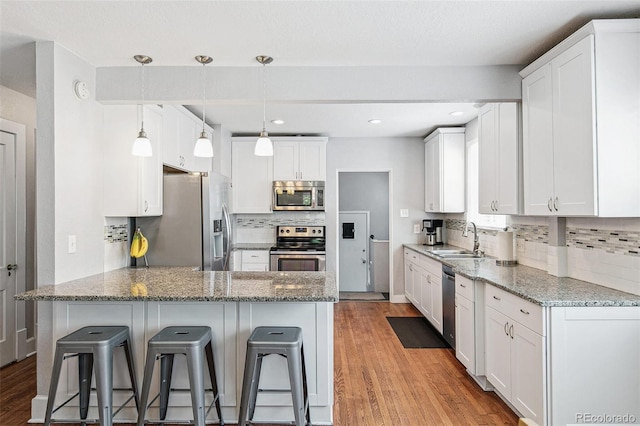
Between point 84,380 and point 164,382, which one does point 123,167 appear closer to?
point 84,380

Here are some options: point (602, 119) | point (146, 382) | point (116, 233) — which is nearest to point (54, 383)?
point (146, 382)

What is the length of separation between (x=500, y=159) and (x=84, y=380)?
339 cm

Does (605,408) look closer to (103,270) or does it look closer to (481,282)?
(481,282)

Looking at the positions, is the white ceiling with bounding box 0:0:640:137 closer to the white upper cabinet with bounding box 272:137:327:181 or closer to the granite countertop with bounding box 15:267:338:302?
the granite countertop with bounding box 15:267:338:302

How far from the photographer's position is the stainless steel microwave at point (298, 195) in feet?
17.9

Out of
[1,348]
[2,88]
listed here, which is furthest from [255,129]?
[1,348]

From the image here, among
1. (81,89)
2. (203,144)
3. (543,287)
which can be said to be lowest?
(543,287)

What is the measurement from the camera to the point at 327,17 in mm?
2182

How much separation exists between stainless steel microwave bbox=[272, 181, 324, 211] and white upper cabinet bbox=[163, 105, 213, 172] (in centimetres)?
121

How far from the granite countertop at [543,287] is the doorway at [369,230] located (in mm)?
3080

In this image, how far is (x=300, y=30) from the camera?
2330mm

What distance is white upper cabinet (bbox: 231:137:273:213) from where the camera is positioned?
18.0 feet

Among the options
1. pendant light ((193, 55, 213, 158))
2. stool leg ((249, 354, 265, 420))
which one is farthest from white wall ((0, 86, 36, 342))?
stool leg ((249, 354, 265, 420))

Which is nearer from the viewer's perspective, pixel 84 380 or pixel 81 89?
pixel 84 380
